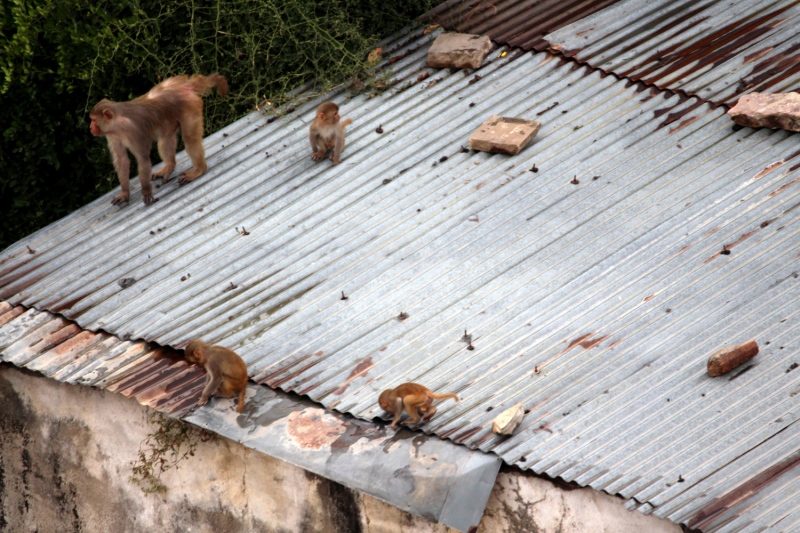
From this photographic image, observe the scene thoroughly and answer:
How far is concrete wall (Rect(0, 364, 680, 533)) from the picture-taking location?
13.2ft

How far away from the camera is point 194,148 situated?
6.97 m

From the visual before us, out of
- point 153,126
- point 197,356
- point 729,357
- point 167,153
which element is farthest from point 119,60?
point 729,357

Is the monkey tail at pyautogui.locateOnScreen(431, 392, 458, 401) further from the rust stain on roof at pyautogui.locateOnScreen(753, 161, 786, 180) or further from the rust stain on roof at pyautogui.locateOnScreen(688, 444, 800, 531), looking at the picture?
the rust stain on roof at pyautogui.locateOnScreen(753, 161, 786, 180)

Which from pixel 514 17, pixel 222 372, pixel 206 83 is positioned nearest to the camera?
pixel 222 372

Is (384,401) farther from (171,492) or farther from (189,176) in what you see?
(189,176)

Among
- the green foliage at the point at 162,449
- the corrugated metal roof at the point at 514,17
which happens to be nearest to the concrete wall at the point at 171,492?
the green foliage at the point at 162,449

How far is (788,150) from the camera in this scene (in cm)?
566

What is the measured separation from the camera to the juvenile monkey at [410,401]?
4207 millimetres

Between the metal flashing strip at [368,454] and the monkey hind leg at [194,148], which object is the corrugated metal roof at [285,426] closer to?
the metal flashing strip at [368,454]

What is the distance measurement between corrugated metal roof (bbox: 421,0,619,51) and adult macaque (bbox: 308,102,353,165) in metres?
2.12

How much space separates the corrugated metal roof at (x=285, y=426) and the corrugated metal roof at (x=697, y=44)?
13.3 ft

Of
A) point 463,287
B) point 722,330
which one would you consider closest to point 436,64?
point 463,287

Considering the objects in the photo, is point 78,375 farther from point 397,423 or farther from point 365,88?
point 365,88

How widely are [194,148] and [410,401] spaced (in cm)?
381
